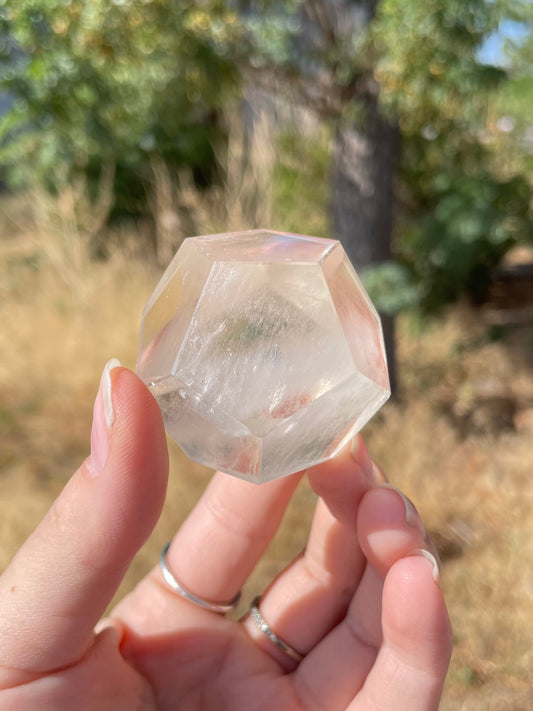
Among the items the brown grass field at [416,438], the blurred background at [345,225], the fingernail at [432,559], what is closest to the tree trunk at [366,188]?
the blurred background at [345,225]

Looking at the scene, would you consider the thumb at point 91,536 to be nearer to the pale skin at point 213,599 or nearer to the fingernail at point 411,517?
the pale skin at point 213,599

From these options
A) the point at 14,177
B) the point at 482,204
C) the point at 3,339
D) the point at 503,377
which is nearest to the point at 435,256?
the point at 482,204

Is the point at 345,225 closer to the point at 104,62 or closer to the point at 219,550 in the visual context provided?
the point at 104,62

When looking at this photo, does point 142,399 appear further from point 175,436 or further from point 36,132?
point 36,132

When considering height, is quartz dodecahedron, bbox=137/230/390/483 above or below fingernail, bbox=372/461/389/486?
above

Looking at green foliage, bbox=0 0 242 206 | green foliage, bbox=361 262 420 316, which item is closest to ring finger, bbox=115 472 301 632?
green foliage, bbox=0 0 242 206

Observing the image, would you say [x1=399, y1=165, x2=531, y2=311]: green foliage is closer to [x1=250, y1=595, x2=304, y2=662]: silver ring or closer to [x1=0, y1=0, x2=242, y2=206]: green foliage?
[x1=0, y1=0, x2=242, y2=206]: green foliage
